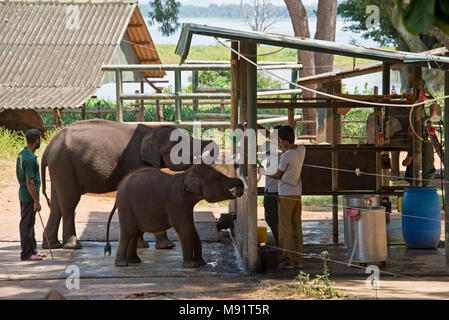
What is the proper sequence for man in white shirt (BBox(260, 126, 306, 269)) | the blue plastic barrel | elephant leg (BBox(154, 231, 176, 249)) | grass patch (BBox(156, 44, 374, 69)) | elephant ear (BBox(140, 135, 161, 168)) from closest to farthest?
1. man in white shirt (BBox(260, 126, 306, 269))
2. the blue plastic barrel
3. elephant leg (BBox(154, 231, 176, 249))
4. elephant ear (BBox(140, 135, 161, 168))
5. grass patch (BBox(156, 44, 374, 69))

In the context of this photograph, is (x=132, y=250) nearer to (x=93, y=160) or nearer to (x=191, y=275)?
(x=191, y=275)

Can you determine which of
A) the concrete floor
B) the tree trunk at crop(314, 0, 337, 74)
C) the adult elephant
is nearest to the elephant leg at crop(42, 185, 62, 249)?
the adult elephant

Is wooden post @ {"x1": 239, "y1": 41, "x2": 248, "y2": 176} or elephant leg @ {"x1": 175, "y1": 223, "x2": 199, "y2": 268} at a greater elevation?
wooden post @ {"x1": 239, "y1": 41, "x2": 248, "y2": 176}

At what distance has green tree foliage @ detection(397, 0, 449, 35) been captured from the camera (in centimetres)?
336

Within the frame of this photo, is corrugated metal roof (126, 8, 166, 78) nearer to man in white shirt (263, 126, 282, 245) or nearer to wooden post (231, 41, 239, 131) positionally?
wooden post (231, 41, 239, 131)

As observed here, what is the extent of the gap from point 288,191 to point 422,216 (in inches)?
94.4

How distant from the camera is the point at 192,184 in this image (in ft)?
28.7

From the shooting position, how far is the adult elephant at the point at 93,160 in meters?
10.4

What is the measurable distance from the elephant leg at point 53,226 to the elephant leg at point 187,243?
2.52 metres

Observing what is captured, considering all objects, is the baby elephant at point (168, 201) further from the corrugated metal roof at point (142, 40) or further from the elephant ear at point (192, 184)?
the corrugated metal roof at point (142, 40)

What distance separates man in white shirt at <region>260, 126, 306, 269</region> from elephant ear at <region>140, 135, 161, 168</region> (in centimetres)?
239

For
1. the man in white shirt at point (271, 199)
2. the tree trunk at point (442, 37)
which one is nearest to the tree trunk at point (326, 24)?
the tree trunk at point (442, 37)

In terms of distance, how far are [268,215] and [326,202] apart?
741cm

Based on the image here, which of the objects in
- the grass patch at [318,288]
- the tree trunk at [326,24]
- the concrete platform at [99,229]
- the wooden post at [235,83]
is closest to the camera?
the grass patch at [318,288]
